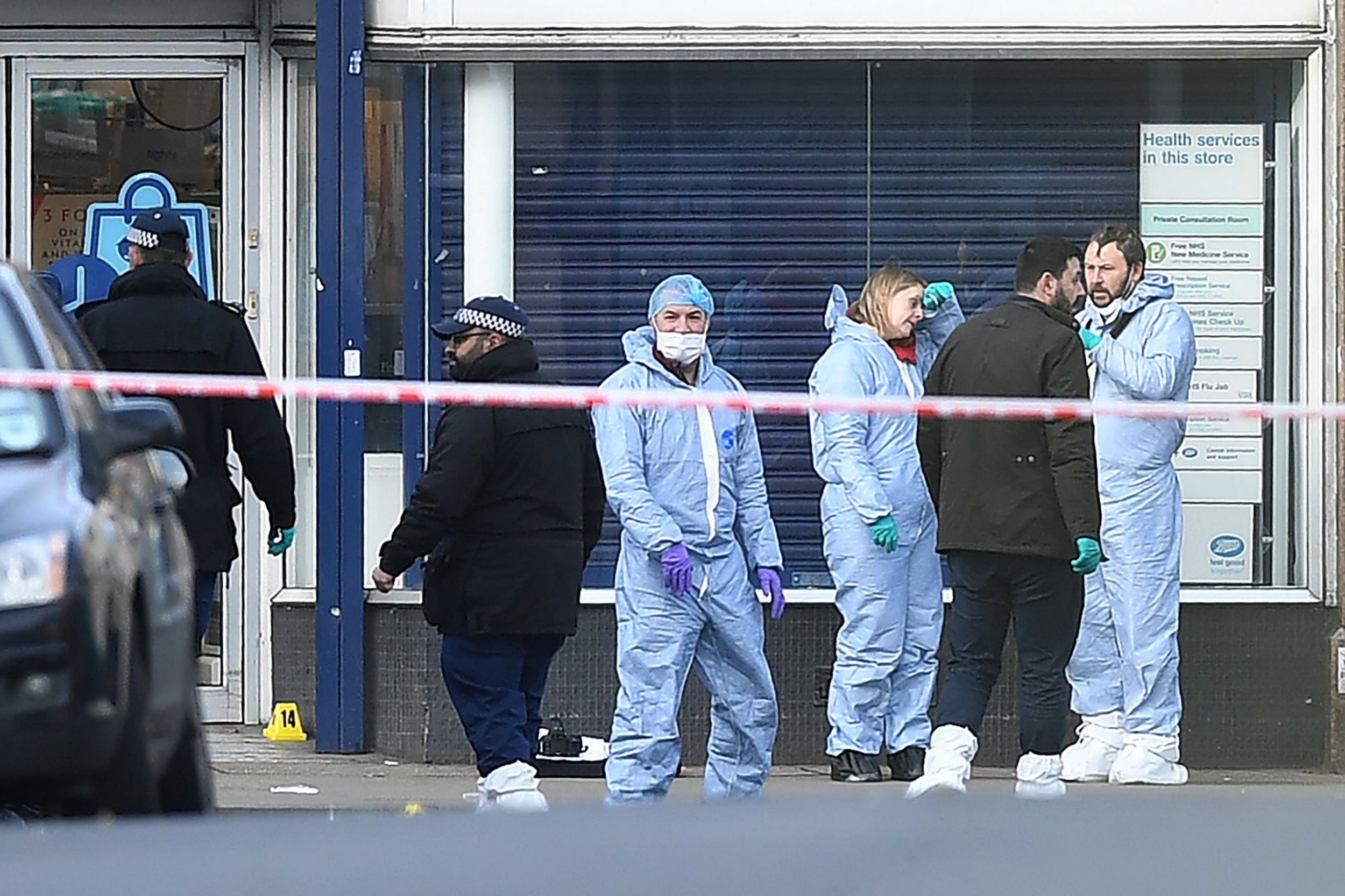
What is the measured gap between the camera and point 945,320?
8.73 metres

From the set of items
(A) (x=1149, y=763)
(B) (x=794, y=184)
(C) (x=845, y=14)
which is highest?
(C) (x=845, y=14)

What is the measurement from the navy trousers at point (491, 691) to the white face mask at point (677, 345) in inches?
41.9

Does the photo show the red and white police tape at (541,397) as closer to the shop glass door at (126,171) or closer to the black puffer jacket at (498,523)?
the black puffer jacket at (498,523)

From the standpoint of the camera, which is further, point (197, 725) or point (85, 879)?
point (197, 725)

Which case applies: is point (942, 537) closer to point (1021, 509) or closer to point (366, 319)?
point (1021, 509)

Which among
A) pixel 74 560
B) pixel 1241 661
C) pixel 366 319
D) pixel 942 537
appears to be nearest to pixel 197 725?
pixel 74 560

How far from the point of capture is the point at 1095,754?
8.31 meters

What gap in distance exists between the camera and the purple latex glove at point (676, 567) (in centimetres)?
706

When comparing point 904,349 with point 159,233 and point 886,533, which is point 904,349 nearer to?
point 886,533

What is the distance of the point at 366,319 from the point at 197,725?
3.86 metres

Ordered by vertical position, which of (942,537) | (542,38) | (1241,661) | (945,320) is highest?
(542,38)

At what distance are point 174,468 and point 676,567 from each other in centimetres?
159

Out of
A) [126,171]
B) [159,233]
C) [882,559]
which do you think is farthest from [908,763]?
[126,171]

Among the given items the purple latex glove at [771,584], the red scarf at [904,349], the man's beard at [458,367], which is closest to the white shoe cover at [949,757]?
the purple latex glove at [771,584]
